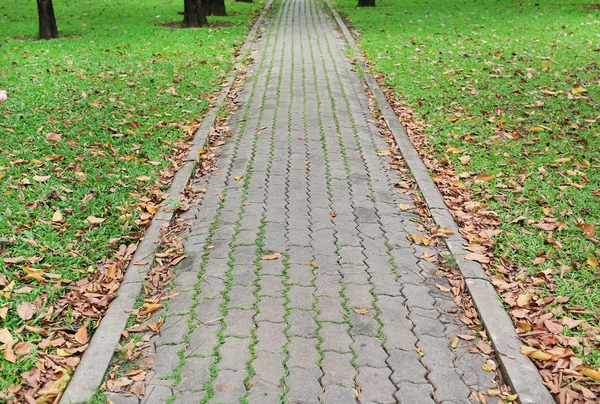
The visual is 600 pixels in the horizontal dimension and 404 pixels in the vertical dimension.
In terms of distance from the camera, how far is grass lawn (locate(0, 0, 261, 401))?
380cm

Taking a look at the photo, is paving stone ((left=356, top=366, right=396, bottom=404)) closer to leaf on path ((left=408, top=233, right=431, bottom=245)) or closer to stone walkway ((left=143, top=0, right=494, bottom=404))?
stone walkway ((left=143, top=0, right=494, bottom=404))

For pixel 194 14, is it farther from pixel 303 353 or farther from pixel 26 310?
pixel 303 353

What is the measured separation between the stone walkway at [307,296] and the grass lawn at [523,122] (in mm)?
→ 805

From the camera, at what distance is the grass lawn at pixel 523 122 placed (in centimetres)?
438

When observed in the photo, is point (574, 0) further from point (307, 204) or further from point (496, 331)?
point (496, 331)

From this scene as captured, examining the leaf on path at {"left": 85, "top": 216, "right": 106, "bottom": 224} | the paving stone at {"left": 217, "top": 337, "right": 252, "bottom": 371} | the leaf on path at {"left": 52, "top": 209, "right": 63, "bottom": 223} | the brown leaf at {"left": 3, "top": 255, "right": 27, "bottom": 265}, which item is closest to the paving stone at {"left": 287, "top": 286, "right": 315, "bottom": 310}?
the paving stone at {"left": 217, "top": 337, "right": 252, "bottom": 371}

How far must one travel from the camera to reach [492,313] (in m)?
3.79

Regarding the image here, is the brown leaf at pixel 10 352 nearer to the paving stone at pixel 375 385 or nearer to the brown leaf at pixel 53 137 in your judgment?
the paving stone at pixel 375 385

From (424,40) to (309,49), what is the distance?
9.03 feet

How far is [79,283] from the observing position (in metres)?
4.10

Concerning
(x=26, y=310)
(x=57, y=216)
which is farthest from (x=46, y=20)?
(x=26, y=310)

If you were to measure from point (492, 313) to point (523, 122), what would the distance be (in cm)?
449

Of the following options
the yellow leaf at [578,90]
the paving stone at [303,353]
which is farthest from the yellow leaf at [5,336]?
the yellow leaf at [578,90]

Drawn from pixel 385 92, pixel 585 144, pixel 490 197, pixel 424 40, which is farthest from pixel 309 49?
pixel 490 197
